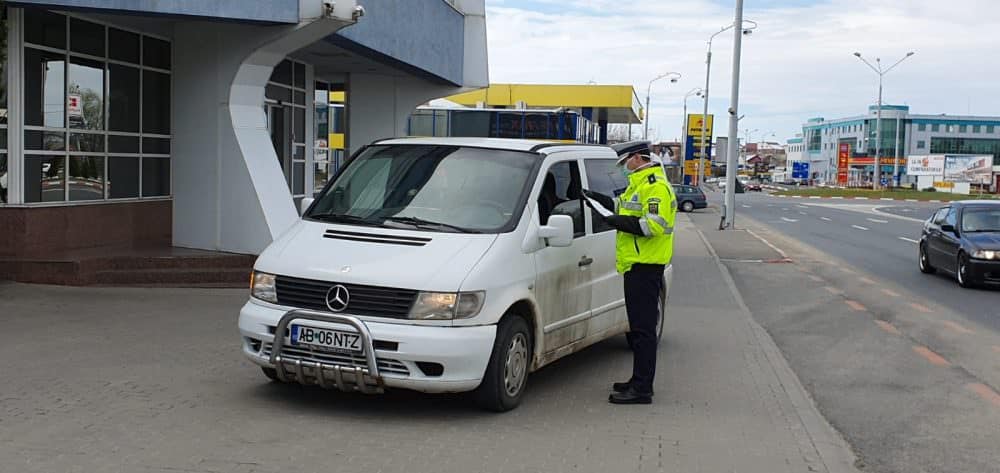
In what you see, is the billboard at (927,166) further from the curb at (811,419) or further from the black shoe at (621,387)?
the black shoe at (621,387)

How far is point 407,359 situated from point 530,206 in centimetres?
166

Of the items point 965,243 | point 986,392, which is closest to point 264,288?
point 986,392

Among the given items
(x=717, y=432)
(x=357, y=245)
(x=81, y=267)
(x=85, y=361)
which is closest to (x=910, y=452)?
(x=717, y=432)

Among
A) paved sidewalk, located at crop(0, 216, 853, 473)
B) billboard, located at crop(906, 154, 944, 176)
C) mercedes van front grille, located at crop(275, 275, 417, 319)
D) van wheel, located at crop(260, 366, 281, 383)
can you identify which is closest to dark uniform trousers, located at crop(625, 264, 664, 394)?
paved sidewalk, located at crop(0, 216, 853, 473)

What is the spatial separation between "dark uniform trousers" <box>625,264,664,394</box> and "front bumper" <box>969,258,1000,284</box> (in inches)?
443

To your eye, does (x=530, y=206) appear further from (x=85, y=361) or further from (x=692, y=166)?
(x=692, y=166)

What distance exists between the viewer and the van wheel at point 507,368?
6.95m

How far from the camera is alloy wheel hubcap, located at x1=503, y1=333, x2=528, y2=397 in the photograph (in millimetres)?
7148

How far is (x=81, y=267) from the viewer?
13.0 meters

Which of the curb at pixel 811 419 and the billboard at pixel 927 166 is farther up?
the billboard at pixel 927 166

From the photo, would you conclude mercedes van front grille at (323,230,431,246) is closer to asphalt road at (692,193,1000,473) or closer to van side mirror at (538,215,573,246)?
van side mirror at (538,215,573,246)

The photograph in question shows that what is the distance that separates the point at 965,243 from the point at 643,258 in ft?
39.3

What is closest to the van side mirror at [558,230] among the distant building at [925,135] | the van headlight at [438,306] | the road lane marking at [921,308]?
the van headlight at [438,306]

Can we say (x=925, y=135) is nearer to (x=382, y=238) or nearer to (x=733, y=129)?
(x=733, y=129)
